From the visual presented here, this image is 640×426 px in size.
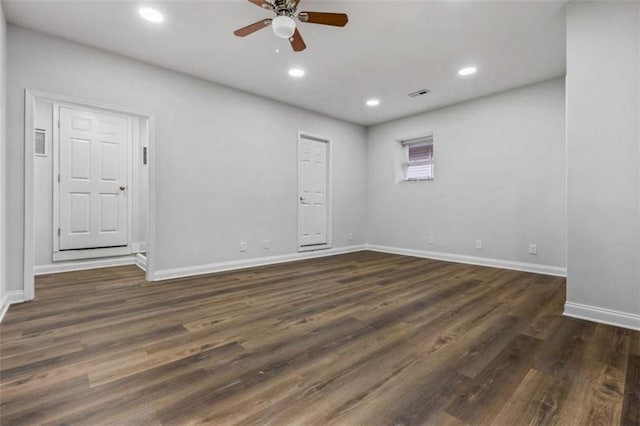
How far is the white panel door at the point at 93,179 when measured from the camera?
4.24 metres

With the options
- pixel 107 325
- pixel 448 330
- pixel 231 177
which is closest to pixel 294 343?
pixel 448 330

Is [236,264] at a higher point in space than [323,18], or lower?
lower

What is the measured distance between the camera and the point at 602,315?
230 cm

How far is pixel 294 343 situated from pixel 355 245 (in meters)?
4.32

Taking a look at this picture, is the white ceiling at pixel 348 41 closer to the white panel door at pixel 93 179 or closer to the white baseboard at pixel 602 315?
the white panel door at pixel 93 179

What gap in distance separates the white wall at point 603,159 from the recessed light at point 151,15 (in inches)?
142

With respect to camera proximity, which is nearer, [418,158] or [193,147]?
[193,147]

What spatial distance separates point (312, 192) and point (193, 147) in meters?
2.28

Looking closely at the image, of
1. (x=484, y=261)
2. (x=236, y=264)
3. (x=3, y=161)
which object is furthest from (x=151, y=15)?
(x=484, y=261)

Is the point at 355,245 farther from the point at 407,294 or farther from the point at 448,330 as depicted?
the point at 448,330

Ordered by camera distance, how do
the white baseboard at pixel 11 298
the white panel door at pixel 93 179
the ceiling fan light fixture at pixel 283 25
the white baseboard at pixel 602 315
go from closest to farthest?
the ceiling fan light fixture at pixel 283 25
the white baseboard at pixel 602 315
the white baseboard at pixel 11 298
the white panel door at pixel 93 179

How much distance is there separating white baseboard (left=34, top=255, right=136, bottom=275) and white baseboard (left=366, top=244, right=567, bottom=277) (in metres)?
4.71

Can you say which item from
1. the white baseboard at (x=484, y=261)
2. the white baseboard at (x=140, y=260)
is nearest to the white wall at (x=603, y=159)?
the white baseboard at (x=484, y=261)

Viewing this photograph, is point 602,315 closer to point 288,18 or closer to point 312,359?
point 312,359
